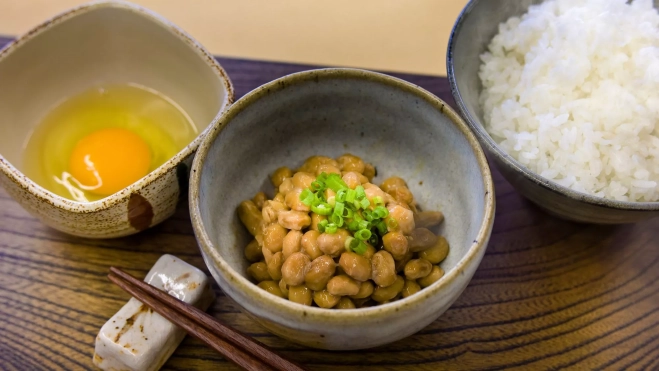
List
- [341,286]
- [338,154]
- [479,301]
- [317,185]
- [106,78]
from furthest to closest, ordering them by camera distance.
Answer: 1. [106,78]
2. [338,154]
3. [479,301]
4. [317,185]
5. [341,286]

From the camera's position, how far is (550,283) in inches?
71.8

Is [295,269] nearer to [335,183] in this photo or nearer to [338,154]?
[335,183]

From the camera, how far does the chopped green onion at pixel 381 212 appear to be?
153 centimetres

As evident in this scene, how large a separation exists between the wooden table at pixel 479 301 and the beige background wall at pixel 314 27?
93cm

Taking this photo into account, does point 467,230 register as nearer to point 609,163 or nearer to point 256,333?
point 609,163

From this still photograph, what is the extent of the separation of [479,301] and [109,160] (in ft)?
4.81

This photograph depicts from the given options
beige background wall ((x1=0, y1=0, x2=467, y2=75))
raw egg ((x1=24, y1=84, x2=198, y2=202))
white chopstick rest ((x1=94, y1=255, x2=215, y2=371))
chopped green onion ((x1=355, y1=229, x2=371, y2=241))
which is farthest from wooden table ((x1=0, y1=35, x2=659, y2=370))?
beige background wall ((x1=0, y1=0, x2=467, y2=75))

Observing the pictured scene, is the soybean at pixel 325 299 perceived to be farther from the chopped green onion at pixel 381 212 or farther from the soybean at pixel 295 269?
the chopped green onion at pixel 381 212

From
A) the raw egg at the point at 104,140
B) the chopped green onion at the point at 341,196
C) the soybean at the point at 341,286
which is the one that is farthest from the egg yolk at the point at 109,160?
the soybean at the point at 341,286

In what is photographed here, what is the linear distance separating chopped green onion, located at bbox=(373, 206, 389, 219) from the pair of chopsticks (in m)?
0.48

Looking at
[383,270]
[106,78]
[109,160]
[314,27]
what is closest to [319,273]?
[383,270]

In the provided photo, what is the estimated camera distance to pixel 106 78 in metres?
2.20

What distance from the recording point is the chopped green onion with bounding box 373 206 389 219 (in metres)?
1.53

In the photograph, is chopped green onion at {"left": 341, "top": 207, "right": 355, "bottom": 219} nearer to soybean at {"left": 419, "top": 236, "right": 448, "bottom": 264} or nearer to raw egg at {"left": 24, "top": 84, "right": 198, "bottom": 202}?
soybean at {"left": 419, "top": 236, "right": 448, "bottom": 264}
